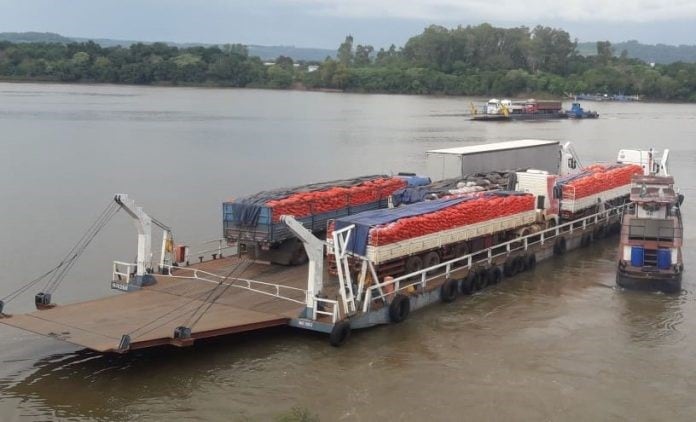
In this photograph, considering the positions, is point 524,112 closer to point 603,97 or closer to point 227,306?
point 603,97

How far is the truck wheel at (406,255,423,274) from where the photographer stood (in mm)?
20234

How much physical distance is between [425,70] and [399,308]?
143 metres

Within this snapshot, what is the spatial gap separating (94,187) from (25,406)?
90.7 ft

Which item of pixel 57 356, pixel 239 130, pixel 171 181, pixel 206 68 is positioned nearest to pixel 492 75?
pixel 206 68

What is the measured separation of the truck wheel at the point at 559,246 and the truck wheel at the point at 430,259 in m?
7.09

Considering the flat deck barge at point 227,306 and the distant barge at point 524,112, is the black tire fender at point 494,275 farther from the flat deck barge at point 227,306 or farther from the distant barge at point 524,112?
the distant barge at point 524,112

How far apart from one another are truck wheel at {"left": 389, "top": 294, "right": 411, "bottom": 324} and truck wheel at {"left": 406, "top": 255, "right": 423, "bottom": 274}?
137cm

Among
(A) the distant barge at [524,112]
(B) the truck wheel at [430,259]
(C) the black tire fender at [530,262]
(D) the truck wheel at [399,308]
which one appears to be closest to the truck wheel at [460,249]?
(B) the truck wheel at [430,259]

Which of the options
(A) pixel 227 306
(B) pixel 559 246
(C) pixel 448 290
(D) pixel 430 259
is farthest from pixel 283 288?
(B) pixel 559 246

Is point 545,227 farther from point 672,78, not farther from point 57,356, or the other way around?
point 672,78

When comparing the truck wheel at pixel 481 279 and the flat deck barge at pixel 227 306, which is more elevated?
the flat deck barge at pixel 227 306

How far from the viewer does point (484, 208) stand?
22625 mm

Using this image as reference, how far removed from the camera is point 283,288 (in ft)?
64.4

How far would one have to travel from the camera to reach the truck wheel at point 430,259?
20.9 metres
